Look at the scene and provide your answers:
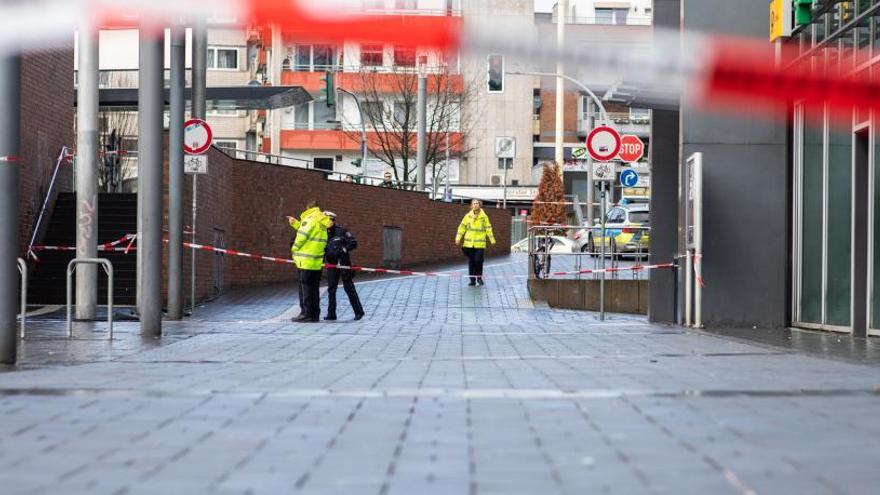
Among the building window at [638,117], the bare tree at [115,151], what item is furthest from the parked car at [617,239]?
the building window at [638,117]

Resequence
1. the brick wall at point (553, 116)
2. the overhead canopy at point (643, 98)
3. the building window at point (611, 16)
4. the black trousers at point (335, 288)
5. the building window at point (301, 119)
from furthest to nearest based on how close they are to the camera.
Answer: the building window at point (611, 16) < the brick wall at point (553, 116) < the building window at point (301, 119) < the black trousers at point (335, 288) < the overhead canopy at point (643, 98)

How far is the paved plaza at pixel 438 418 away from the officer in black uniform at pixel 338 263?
694 centimetres

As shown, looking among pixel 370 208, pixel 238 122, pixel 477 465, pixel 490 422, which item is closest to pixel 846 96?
pixel 477 465

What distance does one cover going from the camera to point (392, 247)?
132 feet

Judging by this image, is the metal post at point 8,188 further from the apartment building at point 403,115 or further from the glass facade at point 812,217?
the apartment building at point 403,115

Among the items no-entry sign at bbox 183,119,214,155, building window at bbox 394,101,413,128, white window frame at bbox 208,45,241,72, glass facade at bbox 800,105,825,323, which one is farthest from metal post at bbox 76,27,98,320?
white window frame at bbox 208,45,241,72

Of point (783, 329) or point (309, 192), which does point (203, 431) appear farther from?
point (309, 192)

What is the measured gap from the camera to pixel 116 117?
54.9 m

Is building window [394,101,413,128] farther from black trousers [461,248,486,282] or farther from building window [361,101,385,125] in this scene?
black trousers [461,248,486,282]

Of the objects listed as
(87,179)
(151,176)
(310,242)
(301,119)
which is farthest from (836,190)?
(301,119)

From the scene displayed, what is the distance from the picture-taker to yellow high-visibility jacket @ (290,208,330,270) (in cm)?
2298

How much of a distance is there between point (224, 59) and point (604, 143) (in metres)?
60.2

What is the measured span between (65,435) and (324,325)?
13754mm

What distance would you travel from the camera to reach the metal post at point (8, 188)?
40.2 ft
